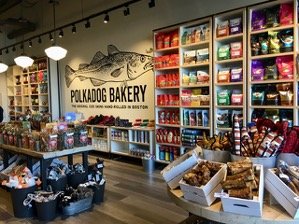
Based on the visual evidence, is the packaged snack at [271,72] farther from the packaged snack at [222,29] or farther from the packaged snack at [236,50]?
the packaged snack at [222,29]

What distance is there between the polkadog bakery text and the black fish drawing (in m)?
0.20

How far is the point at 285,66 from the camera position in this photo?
12.7ft

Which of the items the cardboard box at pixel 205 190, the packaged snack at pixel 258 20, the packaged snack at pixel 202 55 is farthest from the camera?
the packaged snack at pixel 202 55

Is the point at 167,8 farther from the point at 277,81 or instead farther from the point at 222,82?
the point at 277,81

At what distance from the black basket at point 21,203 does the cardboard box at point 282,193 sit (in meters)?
2.89

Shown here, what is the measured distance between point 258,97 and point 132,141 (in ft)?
9.03

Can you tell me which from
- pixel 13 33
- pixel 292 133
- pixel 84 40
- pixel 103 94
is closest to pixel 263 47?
pixel 292 133

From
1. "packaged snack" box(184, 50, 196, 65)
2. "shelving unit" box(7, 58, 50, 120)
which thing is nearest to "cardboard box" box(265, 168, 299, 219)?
"packaged snack" box(184, 50, 196, 65)

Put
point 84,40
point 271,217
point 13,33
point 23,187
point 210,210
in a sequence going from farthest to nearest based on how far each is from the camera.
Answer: point 13,33 < point 84,40 < point 23,187 < point 210,210 < point 271,217

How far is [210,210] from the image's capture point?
4.48ft

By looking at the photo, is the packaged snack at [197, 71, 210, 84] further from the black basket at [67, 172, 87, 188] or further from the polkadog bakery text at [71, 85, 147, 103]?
the black basket at [67, 172, 87, 188]

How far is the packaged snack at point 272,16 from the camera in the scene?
12.9ft

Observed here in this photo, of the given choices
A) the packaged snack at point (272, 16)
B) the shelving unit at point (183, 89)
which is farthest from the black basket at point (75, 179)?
the packaged snack at point (272, 16)

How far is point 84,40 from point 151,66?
2565 millimetres
